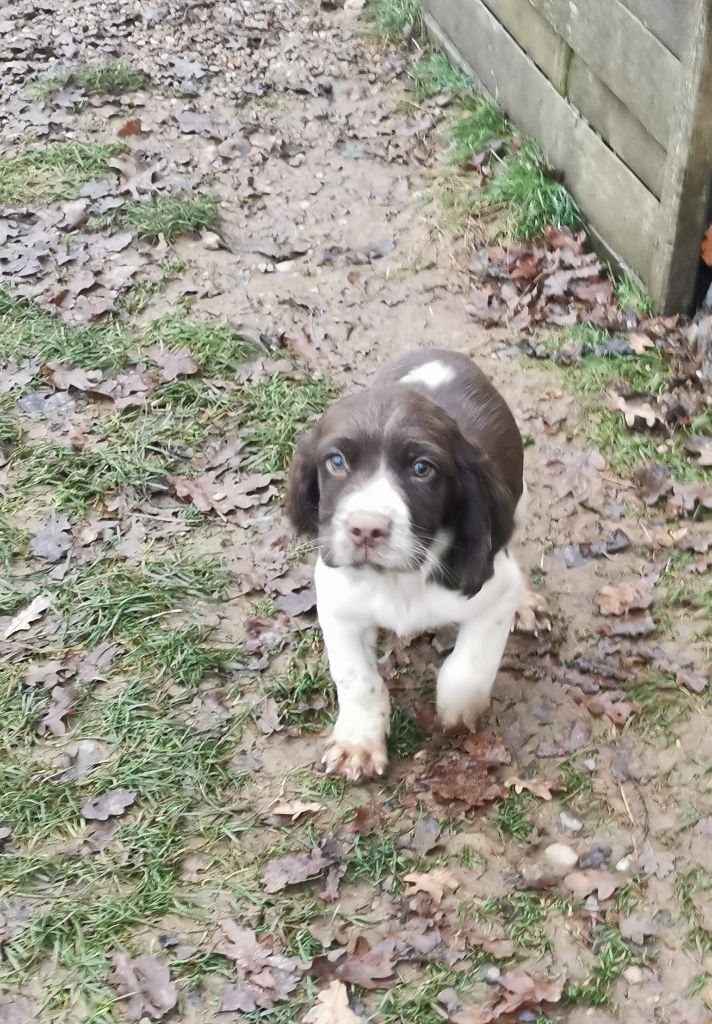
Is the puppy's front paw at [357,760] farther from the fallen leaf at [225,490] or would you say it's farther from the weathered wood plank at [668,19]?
the weathered wood plank at [668,19]

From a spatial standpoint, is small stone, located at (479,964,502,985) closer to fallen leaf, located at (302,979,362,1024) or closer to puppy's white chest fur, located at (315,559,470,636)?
fallen leaf, located at (302,979,362,1024)

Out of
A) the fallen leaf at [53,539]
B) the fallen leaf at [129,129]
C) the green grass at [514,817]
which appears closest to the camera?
the green grass at [514,817]

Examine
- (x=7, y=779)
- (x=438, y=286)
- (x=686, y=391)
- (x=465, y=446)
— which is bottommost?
(x=7, y=779)

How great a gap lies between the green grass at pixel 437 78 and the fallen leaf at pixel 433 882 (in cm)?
539

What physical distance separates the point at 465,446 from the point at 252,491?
5.71 feet

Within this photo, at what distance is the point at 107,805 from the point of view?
3.60 meters

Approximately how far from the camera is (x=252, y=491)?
15.7 ft

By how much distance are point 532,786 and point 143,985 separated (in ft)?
4.49

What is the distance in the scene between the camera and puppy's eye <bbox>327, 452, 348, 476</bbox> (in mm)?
3129

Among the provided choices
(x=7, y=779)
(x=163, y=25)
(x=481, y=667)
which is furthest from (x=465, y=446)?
(x=163, y=25)

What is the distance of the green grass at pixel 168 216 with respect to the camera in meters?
6.26

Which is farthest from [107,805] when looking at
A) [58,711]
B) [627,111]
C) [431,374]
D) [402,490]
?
[627,111]

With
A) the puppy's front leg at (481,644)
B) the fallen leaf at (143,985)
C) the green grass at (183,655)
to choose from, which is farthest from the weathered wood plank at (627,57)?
the fallen leaf at (143,985)

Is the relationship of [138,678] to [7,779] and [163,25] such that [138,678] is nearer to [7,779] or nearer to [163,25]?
[7,779]
